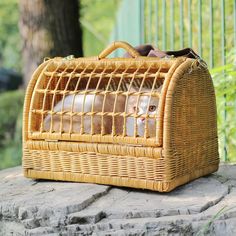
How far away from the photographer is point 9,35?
53.6 feet

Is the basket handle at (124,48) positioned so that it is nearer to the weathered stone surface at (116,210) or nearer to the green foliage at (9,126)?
A: the weathered stone surface at (116,210)

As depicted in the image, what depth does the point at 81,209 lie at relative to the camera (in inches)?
111

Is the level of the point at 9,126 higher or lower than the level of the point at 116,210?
lower

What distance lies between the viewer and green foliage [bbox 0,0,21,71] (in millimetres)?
14488

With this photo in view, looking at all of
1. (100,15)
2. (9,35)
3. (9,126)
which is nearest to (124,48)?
(9,126)

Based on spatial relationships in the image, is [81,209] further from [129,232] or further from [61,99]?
[61,99]

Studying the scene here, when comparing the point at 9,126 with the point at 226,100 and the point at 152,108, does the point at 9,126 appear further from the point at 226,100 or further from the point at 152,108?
the point at 152,108

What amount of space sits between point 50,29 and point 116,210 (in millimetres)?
3173

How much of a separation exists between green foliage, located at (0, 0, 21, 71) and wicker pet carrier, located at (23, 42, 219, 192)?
9969 millimetres

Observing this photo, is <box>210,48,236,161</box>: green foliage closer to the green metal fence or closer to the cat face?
the green metal fence

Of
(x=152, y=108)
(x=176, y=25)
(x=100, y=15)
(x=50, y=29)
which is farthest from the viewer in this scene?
(x=100, y=15)

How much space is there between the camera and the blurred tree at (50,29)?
568cm

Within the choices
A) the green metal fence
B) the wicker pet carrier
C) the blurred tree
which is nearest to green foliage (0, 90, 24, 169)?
the green metal fence

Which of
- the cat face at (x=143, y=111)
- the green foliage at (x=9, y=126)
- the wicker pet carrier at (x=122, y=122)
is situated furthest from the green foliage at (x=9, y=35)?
the cat face at (x=143, y=111)
